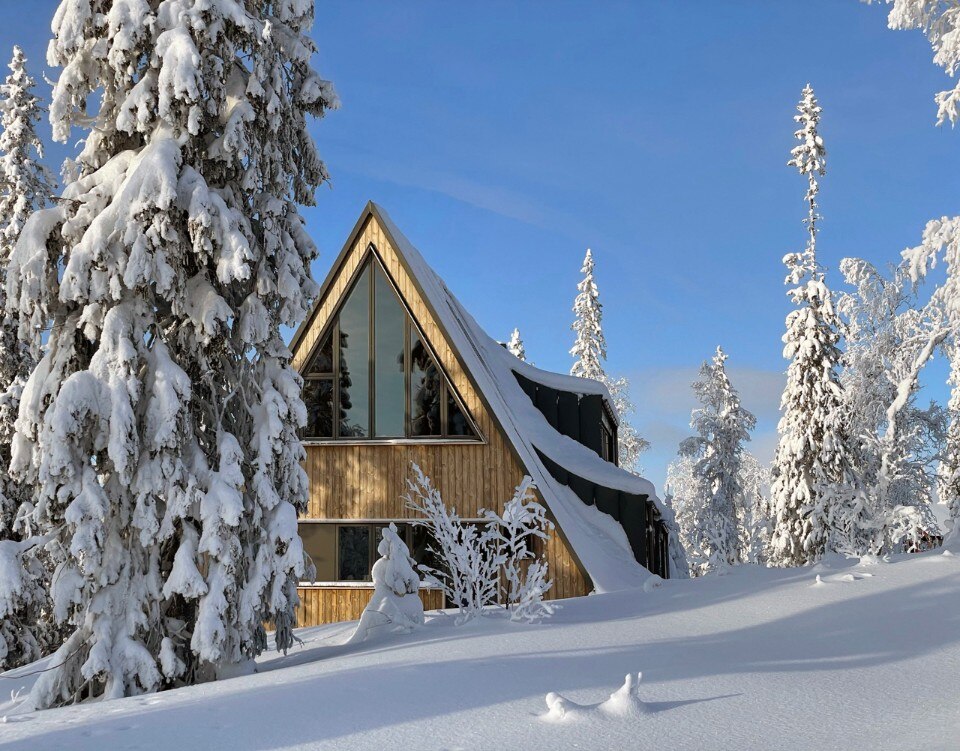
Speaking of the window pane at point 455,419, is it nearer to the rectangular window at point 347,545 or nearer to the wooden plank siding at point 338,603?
the rectangular window at point 347,545

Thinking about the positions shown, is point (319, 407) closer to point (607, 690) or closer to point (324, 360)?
point (324, 360)

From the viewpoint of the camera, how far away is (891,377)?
13789mm

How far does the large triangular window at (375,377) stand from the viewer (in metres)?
15.9

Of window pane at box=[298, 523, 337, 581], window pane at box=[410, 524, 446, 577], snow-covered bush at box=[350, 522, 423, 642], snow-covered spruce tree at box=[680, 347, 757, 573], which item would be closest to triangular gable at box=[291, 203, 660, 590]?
window pane at box=[410, 524, 446, 577]

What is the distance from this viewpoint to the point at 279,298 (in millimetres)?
10781

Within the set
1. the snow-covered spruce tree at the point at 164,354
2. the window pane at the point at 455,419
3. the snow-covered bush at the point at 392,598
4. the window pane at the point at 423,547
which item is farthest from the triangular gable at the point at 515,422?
the snow-covered spruce tree at the point at 164,354

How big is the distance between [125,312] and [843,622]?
851 centimetres

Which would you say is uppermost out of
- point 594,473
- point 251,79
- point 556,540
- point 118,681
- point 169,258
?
point 251,79

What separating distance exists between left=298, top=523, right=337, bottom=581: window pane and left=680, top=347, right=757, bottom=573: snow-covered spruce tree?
821 inches

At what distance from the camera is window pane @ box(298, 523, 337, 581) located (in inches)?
623

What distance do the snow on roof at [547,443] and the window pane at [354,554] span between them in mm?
3265

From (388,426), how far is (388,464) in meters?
0.69

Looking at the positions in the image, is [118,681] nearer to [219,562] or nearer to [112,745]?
[219,562]

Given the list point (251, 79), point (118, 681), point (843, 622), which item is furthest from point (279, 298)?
point (843, 622)
